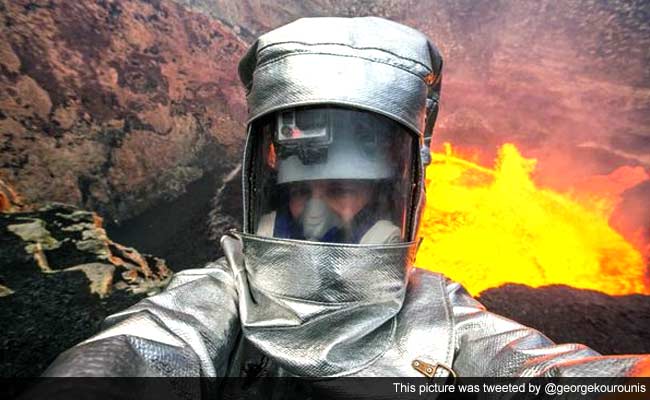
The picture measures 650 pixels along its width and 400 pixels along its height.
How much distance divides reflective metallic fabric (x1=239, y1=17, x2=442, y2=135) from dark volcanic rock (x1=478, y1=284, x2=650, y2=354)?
3.01 m

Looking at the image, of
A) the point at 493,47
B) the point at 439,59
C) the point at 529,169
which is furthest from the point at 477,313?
the point at 493,47

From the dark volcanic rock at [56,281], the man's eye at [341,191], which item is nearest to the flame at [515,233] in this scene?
the man's eye at [341,191]

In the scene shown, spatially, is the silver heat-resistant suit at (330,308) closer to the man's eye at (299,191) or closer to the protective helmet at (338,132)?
the protective helmet at (338,132)

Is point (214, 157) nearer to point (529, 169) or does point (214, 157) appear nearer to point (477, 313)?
point (477, 313)

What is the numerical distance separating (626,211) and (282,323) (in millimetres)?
7381

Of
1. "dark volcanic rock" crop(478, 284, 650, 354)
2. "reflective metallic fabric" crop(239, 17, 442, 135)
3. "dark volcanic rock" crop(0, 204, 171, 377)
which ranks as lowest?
"dark volcanic rock" crop(478, 284, 650, 354)

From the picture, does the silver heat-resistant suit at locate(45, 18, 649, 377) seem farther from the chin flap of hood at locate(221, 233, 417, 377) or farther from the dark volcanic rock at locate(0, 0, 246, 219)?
the dark volcanic rock at locate(0, 0, 246, 219)

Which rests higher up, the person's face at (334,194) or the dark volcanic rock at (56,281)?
the person's face at (334,194)

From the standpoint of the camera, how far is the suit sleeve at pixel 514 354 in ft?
2.94

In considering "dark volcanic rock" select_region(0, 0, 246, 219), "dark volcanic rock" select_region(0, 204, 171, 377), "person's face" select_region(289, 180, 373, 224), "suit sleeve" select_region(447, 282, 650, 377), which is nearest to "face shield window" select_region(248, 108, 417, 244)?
"person's face" select_region(289, 180, 373, 224)

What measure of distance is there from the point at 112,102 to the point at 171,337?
3.69 metres

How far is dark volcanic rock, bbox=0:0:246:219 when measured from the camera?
3.15 m

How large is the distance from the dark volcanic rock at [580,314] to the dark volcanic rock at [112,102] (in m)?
4.18

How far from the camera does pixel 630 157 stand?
19.7ft
